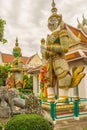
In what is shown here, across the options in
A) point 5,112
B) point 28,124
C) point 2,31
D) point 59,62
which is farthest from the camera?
point 2,31

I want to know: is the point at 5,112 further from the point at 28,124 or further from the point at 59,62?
the point at 28,124

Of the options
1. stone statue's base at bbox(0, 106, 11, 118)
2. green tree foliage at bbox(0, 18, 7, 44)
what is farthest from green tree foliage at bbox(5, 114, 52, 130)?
green tree foliage at bbox(0, 18, 7, 44)

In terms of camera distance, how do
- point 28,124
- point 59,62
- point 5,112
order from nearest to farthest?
point 28,124 < point 5,112 < point 59,62

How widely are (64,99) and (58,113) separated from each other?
80 cm

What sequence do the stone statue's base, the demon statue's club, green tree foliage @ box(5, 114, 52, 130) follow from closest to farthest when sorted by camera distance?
1. green tree foliage @ box(5, 114, 52, 130)
2. the stone statue's base
3. the demon statue's club

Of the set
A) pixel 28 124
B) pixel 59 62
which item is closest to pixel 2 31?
pixel 59 62

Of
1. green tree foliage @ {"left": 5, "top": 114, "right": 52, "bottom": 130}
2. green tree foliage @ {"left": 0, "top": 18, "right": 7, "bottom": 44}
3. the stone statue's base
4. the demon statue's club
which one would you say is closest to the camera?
green tree foliage @ {"left": 5, "top": 114, "right": 52, "bottom": 130}

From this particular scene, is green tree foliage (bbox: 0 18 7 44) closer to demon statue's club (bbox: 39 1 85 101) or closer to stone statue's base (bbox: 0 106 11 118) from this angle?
demon statue's club (bbox: 39 1 85 101)

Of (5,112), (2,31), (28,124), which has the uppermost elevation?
(2,31)

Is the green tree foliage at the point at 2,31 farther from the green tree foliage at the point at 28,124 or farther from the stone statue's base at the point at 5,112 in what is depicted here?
the green tree foliage at the point at 28,124

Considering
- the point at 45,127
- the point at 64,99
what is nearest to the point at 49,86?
the point at 64,99

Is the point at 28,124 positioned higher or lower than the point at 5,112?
higher

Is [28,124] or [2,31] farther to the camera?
[2,31]

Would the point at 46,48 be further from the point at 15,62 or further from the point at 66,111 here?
the point at 15,62
